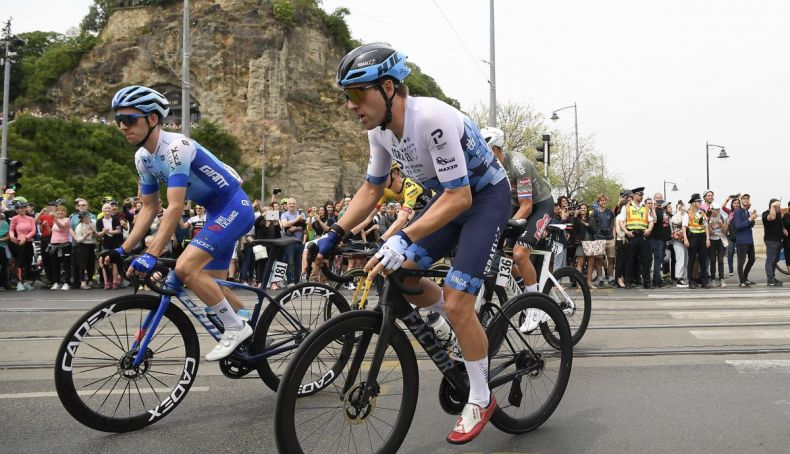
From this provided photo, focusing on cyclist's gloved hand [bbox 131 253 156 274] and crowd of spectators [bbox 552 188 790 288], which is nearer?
cyclist's gloved hand [bbox 131 253 156 274]

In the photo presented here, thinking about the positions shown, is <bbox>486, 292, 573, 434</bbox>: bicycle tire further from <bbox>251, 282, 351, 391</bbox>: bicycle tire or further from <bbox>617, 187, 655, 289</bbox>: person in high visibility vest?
<bbox>617, 187, 655, 289</bbox>: person in high visibility vest

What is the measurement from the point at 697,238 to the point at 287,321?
12389 millimetres

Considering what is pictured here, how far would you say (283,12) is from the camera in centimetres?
7081

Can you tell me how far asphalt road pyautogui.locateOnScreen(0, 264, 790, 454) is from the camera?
4.11 meters

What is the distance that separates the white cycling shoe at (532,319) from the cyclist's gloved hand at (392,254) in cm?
124

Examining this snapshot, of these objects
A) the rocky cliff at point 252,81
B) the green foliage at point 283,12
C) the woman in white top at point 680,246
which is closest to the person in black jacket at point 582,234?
the woman in white top at point 680,246

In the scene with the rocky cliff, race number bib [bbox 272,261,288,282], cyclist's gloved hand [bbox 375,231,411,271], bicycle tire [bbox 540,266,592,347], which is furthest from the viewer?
the rocky cliff

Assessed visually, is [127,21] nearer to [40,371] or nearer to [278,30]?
[278,30]

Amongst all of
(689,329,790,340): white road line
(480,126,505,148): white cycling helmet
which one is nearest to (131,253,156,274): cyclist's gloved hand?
(480,126,505,148): white cycling helmet

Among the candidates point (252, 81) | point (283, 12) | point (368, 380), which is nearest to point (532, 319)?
point (368, 380)

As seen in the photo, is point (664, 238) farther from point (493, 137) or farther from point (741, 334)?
point (493, 137)

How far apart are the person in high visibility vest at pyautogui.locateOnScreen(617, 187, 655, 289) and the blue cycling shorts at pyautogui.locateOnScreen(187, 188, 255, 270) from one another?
1139cm

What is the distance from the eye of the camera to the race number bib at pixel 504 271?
6052 mm

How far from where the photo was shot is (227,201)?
17.0ft
